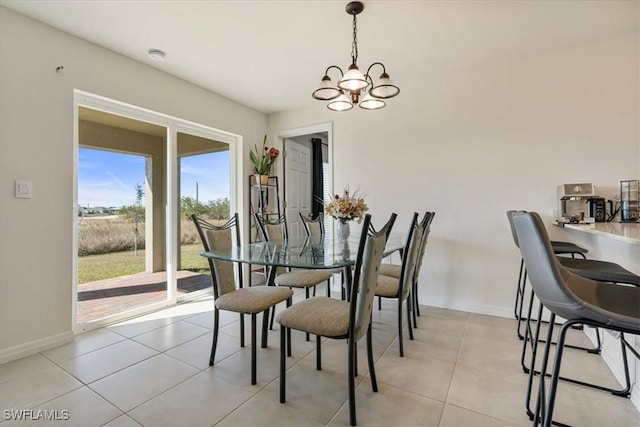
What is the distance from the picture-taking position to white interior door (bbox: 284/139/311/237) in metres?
4.62

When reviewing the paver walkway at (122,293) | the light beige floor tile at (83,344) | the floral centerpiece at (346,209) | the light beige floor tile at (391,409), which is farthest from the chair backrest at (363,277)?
the paver walkway at (122,293)

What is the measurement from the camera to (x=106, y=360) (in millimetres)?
2125

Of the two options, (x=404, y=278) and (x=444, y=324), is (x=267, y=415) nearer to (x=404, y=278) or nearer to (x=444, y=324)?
(x=404, y=278)

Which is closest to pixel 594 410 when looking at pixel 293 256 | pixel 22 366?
pixel 293 256

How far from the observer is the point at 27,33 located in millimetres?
2201

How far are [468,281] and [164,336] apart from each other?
3.01 m

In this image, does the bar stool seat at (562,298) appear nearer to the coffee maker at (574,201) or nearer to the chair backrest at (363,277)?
the chair backrest at (363,277)

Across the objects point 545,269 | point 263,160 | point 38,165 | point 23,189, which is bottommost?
point 545,269

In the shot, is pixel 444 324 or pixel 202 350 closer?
pixel 202 350

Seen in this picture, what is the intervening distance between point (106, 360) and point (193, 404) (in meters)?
0.98

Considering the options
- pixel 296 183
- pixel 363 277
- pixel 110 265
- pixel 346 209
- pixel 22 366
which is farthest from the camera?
pixel 296 183

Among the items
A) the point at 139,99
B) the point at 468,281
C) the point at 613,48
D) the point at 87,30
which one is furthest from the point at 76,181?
the point at 613,48

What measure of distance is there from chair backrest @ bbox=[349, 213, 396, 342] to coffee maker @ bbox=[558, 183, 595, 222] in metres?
1.93

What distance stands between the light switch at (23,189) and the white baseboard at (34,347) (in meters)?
1.11
